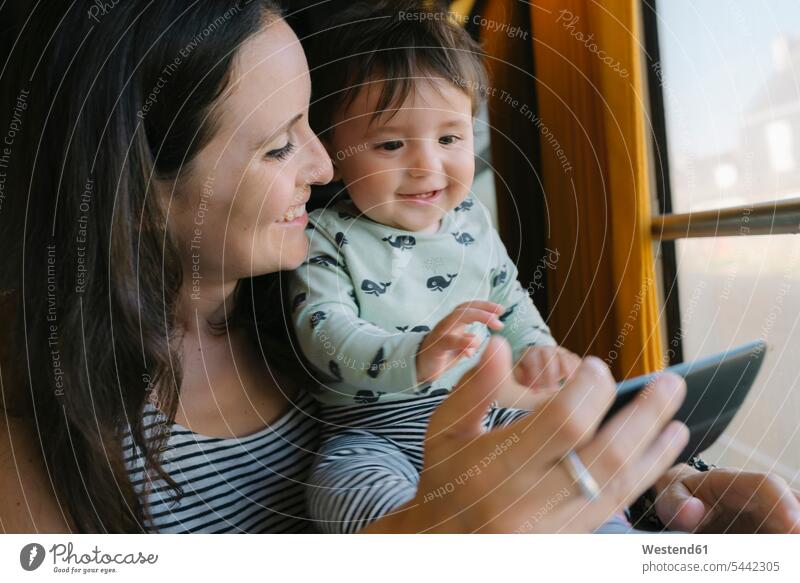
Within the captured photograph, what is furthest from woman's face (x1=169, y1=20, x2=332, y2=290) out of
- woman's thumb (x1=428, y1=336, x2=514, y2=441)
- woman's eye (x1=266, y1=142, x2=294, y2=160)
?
woman's thumb (x1=428, y1=336, x2=514, y2=441)

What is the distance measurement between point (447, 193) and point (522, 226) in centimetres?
4

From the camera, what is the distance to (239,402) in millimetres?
363

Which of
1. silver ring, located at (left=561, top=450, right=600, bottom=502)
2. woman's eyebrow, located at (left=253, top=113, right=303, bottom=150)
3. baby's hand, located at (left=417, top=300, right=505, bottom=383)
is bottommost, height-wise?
silver ring, located at (left=561, top=450, right=600, bottom=502)

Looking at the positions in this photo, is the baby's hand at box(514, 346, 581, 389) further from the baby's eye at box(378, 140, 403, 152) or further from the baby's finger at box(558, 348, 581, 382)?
the baby's eye at box(378, 140, 403, 152)

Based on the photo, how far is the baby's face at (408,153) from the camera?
32cm

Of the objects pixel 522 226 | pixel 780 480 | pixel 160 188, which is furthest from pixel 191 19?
pixel 780 480

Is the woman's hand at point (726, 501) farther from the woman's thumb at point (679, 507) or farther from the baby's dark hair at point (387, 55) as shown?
the baby's dark hair at point (387, 55)

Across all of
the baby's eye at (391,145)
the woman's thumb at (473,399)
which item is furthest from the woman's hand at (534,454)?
the baby's eye at (391,145)

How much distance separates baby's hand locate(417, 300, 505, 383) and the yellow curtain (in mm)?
47

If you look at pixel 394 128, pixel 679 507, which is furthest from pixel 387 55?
pixel 679 507

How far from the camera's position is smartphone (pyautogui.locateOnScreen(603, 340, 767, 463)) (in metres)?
0.32
